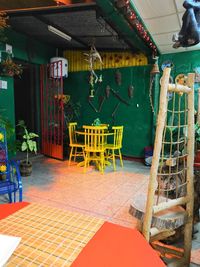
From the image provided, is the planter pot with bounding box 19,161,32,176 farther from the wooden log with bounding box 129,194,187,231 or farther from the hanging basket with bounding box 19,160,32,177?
the wooden log with bounding box 129,194,187,231

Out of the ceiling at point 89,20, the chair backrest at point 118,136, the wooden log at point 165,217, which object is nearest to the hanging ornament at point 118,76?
the ceiling at point 89,20

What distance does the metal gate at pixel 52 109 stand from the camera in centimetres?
477

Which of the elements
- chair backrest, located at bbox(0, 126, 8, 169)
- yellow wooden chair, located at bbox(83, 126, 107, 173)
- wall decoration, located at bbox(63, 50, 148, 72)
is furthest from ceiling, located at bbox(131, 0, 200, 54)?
chair backrest, located at bbox(0, 126, 8, 169)

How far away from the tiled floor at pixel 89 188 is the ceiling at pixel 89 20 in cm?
243

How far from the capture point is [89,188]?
3.18 m

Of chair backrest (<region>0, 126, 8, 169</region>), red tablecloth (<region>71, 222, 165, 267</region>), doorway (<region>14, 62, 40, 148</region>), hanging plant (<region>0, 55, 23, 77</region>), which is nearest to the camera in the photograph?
red tablecloth (<region>71, 222, 165, 267</region>)

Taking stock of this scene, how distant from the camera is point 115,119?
515 cm

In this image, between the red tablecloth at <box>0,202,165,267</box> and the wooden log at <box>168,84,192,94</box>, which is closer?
the red tablecloth at <box>0,202,165,267</box>

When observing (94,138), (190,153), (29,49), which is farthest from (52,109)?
(190,153)

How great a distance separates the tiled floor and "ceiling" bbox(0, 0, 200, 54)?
7.98 feet

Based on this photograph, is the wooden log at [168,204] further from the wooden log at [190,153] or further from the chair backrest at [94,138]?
the chair backrest at [94,138]

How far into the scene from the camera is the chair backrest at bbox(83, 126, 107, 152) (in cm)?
378

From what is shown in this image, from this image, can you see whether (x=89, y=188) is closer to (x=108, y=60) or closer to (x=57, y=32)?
(x=57, y=32)

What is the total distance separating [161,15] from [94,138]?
2196 millimetres
